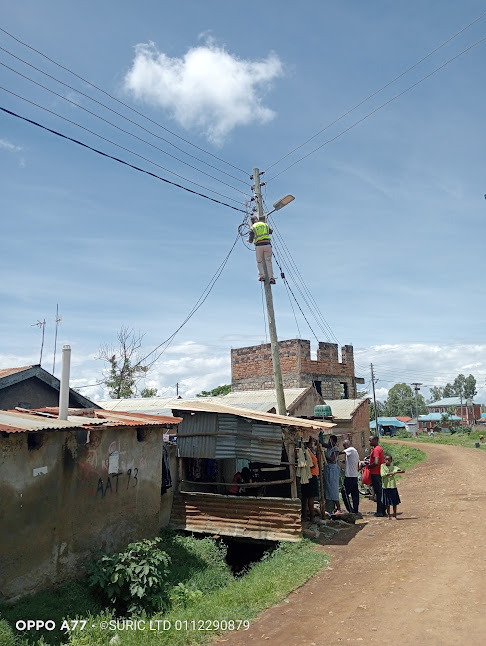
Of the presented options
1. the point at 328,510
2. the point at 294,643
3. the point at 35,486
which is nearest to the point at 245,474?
the point at 328,510

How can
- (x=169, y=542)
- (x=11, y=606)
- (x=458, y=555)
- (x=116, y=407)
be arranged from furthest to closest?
(x=116, y=407)
(x=169, y=542)
(x=458, y=555)
(x=11, y=606)

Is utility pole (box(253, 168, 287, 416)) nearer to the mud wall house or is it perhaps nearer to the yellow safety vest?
the yellow safety vest

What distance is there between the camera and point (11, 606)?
6.88 meters

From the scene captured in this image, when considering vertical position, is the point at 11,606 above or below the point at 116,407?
below

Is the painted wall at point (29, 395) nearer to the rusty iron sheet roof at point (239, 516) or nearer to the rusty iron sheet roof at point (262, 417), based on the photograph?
the rusty iron sheet roof at point (262, 417)

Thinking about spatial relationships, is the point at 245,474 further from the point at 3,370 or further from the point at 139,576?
the point at 3,370

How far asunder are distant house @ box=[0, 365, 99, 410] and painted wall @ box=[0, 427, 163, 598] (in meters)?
4.23

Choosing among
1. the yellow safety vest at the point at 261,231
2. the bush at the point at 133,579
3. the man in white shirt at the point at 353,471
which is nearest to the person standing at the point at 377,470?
the man in white shirt at the point at 353,471

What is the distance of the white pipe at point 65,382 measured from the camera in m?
8.52

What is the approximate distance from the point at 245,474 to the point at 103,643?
22.6ft

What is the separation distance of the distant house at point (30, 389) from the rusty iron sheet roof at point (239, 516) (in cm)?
455

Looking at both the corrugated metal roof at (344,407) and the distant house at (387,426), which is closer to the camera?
the corrugated metal roof at (344,407)

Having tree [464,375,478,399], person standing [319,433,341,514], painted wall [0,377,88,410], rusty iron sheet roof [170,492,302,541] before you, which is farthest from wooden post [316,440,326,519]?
tree [464,375,478,399]

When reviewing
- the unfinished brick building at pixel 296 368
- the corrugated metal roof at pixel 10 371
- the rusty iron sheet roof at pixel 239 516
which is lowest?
the rusty iron sheet roof at pixel 239 516
